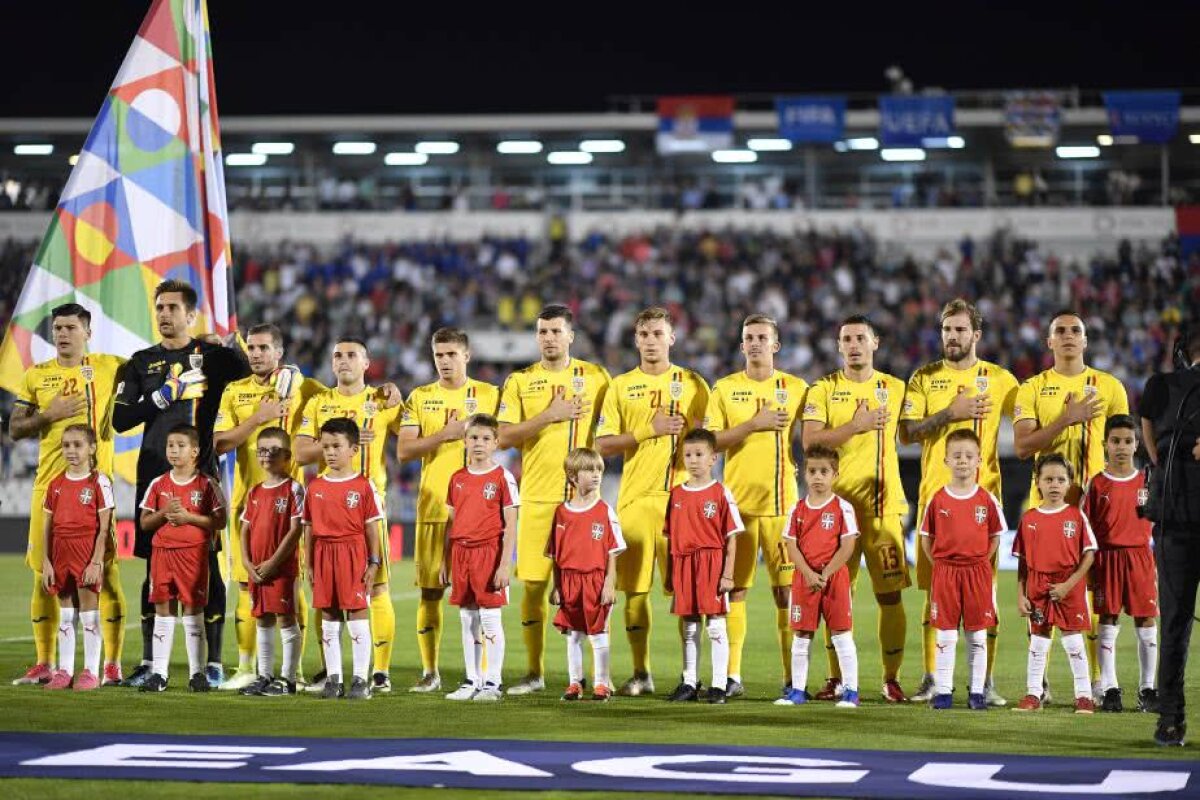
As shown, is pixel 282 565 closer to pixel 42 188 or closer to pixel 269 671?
pixel 269 671

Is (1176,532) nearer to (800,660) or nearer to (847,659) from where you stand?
(847,659)

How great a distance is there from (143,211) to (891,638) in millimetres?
6482

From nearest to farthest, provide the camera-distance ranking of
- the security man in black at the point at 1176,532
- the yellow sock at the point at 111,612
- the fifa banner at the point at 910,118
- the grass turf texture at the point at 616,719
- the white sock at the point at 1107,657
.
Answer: the security man in black at the point at 1176,532 < the grass turf texture at the point at 616,719 < the white sock at the point at 1107,657 < the yellow sock at the point at 111,612 < the fifa banner at the point at 910,118

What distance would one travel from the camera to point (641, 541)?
10.8m

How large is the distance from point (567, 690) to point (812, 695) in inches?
60.4

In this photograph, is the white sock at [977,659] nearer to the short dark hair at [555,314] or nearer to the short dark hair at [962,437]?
the short dark hair at [962,437]

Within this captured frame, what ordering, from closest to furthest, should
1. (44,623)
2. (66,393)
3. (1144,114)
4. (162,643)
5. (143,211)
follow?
1. (162,643)
2. (44,623)
3. (66,393)
4. (143,211)
5. (1144,114)

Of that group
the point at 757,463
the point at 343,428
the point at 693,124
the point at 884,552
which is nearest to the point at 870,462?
the point at 884,552

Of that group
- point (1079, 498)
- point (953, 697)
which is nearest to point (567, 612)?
point (953, 697)

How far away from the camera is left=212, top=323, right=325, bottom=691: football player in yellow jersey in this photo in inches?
434

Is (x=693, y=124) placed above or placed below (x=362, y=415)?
above

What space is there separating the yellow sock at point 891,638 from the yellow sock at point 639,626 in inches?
58.3

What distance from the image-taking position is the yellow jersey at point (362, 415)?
11.1 metres

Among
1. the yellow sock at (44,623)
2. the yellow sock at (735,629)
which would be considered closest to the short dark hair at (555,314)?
the yellow sock at (735,629)
